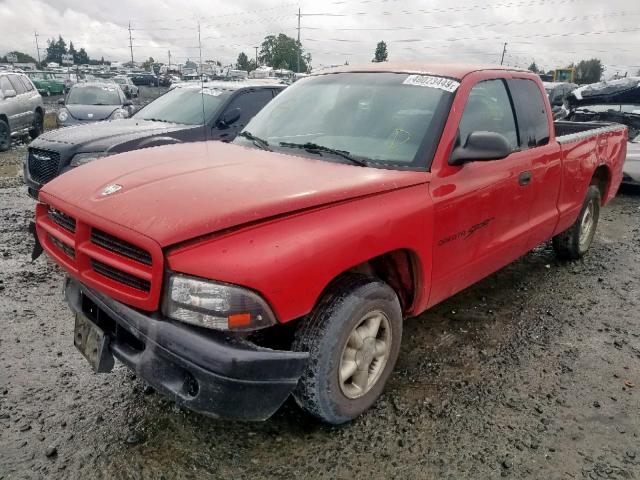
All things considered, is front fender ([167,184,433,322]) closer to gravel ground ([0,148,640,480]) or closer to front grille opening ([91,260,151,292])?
front grille opening ([91,260,151,292])

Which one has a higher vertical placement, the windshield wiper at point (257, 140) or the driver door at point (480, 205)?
the windshield wiper at point (257, 140)

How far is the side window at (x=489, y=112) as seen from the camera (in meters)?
3.20

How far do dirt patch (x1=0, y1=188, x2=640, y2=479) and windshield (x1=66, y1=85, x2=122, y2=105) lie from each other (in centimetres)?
951

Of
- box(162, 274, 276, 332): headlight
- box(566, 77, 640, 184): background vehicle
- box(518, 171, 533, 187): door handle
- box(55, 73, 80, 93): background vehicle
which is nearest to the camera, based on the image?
box(162, 274, 276, 332): headlight

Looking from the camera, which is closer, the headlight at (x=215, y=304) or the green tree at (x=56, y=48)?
the headlight at (x=215, y=304)

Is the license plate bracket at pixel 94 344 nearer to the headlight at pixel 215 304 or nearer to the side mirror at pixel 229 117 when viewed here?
the headlight at pixel 215 304

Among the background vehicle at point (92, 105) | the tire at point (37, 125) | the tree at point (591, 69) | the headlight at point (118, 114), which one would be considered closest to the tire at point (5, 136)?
the background vehicle at point (92, 105)

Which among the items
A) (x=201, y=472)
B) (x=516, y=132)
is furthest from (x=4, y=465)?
(x=516, y=132)

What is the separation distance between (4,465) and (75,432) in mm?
321

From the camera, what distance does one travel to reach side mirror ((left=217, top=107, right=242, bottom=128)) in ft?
22.0

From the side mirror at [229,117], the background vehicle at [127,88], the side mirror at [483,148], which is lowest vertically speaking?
the background vehicle at [127,88]

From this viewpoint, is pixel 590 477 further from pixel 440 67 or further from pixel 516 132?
pixel 440 67

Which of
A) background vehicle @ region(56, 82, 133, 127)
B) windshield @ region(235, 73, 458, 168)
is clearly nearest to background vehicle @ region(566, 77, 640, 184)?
windshield @ region(235, 73, 458, 168)

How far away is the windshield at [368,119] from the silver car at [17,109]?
33.2 ft
